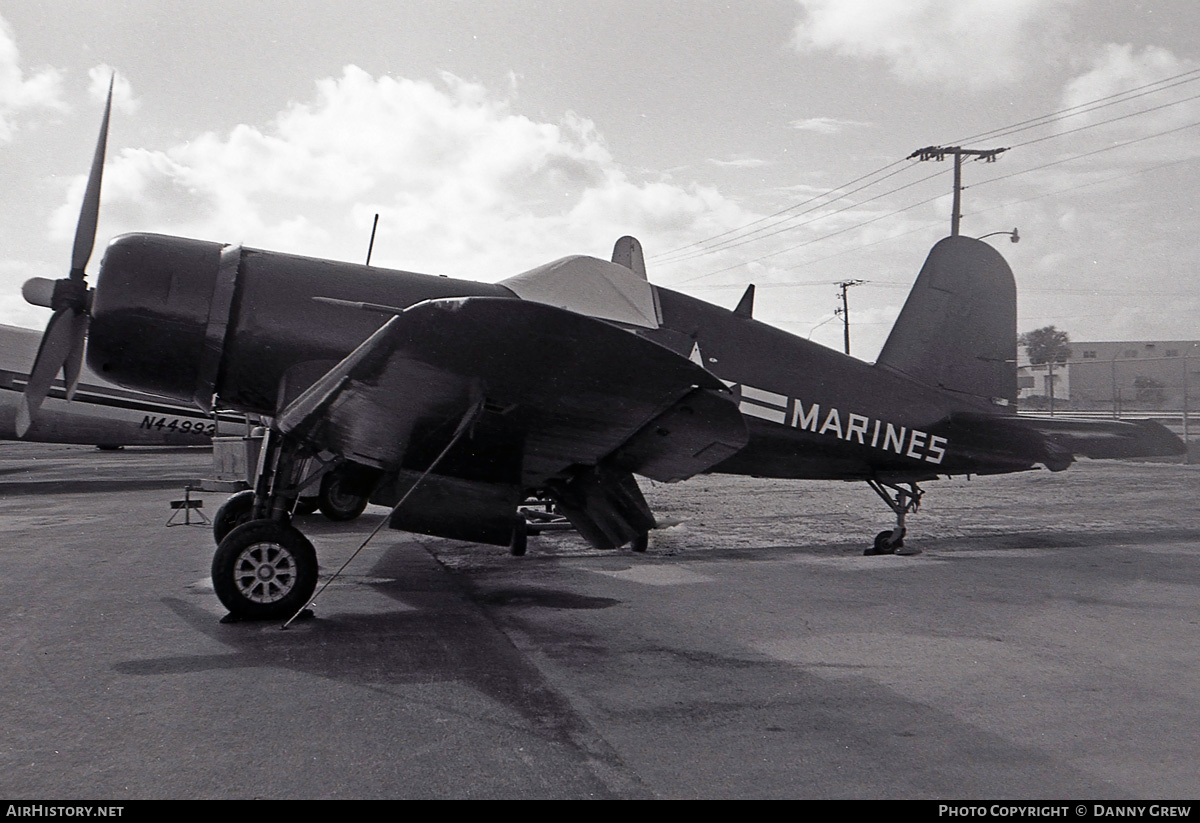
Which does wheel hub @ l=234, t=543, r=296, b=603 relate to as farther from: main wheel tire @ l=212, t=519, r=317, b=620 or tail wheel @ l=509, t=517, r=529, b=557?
tail wheel @ l=509, t=517, r=529, b=557

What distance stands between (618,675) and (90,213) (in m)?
4.75

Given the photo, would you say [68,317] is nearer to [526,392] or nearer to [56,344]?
[56,344]

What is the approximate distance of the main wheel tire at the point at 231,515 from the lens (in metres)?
6.83

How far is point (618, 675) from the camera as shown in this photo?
12.9 feet

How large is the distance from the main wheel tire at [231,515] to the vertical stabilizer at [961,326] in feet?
18.2

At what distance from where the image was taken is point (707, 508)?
1145cm

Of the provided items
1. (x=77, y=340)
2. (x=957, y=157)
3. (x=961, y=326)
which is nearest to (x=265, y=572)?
(x=77, y=340)

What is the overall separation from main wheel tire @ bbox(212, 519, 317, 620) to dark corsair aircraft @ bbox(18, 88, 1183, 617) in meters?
0.01

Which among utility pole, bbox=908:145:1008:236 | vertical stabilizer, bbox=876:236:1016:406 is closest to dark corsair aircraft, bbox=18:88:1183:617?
vertical stabilizer, bbox=876:236:1016:406

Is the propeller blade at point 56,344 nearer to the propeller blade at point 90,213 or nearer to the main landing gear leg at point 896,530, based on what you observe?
the propeller blade at point 90,213

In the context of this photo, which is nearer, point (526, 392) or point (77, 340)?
point (526, 392)

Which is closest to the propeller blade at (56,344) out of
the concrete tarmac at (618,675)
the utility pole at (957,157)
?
the concrete tarmac at (618,675)

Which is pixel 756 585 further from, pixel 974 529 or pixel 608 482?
pixel 974 529
